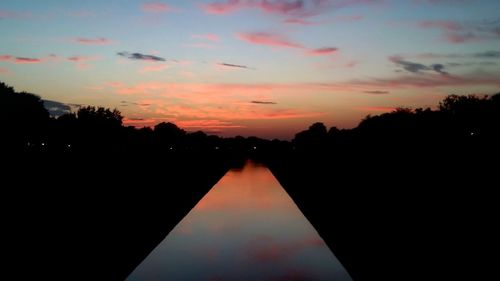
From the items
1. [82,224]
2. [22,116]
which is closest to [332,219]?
[82,224]

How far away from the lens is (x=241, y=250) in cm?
1338

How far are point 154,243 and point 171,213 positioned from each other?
19.3 ft

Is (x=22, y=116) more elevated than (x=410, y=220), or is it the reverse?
(x=22, y=116)

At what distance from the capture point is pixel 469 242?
41.4 feet

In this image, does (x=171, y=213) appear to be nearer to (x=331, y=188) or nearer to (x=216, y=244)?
(x=216, y=244)

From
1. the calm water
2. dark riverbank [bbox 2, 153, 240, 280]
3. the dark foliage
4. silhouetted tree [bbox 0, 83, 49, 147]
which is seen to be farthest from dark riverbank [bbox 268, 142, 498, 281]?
silhouetted tree [bbox 0, 83, 49, 147]

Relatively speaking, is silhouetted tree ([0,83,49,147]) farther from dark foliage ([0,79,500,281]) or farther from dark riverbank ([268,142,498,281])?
dark riverbank ([268,142,498,281])

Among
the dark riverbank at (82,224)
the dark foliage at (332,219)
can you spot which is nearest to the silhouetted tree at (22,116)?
the dark foliage at (332,219)

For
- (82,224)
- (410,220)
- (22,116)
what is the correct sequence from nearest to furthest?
(82,224) < (410,220) < (22,116)

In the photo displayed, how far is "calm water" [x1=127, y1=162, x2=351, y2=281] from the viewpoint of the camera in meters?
10.8

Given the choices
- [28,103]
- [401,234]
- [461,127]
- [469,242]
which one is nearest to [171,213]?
[401,234]

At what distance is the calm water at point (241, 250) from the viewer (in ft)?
35.4

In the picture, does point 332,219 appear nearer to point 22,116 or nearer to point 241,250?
point 241,250

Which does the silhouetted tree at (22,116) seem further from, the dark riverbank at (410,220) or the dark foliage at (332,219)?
the dark riverbank at (410,220)
